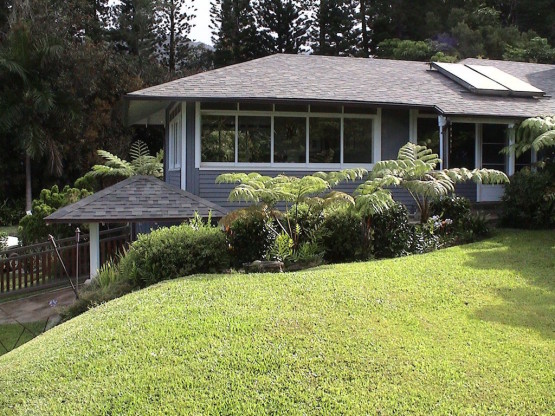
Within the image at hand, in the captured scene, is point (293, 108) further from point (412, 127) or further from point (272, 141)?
point (412, 127)

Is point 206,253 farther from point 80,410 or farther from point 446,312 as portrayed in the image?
point 80,410

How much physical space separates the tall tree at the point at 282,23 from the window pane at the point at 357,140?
Result: 24.0 metres

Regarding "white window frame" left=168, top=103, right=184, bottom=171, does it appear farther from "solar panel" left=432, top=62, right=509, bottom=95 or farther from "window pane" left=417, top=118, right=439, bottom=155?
"solar panel" left=432, top=62, right=509, bottom=95

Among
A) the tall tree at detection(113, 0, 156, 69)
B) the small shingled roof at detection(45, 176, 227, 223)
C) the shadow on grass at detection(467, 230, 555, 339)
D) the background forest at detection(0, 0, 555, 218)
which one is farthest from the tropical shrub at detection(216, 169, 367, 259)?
the tall tree at detection(113, 0, 156, 69)

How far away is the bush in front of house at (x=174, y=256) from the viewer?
8.42m

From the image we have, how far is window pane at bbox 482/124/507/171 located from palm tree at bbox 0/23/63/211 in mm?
17761

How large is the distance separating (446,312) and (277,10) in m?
33.5

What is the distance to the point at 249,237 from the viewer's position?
9.40 m

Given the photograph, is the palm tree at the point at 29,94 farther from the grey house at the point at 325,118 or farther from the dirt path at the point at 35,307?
the dirt path at the point at 35,307

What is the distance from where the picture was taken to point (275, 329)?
552cm

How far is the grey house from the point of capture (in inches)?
522

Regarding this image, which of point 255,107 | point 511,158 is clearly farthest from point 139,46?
point 511,158

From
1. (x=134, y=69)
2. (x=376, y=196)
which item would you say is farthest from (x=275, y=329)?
(x=134, y=69)

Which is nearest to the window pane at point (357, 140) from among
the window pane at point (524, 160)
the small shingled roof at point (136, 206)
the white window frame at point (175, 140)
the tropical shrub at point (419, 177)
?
the tropical shrub at point (419, 177)
